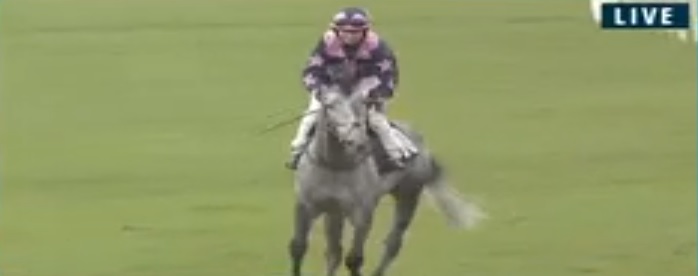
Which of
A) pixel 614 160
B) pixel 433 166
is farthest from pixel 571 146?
pixel 433 166

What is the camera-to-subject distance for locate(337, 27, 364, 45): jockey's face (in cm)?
887

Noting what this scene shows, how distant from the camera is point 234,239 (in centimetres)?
1186

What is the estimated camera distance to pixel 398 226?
10281mm

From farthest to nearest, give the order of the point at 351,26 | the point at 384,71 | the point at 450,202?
the point at 450,202, the point at 384,71, the point at 351,26

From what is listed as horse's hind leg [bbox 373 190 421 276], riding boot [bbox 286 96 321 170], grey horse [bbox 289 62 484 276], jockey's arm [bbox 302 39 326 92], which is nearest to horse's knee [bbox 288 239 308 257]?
grey horse [bbox 289 62 484 276]

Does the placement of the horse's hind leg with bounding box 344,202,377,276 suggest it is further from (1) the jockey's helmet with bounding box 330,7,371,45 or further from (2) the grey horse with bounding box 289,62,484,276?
(1) the jockey's helmet with bounding box 330,7,371,45

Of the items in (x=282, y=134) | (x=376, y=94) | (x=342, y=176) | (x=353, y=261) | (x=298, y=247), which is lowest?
(x=282, y=134)

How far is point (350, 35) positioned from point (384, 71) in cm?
25

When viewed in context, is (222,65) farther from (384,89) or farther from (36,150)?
(384,89)

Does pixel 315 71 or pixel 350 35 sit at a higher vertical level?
pixel 350 35

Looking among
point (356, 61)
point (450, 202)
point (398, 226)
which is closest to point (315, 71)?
point (356, 61)

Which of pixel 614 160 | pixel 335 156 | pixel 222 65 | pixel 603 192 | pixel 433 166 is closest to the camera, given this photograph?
pixel 335 156

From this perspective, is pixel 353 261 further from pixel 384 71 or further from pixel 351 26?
pixel 351 26

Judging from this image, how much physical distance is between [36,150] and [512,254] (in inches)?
236
